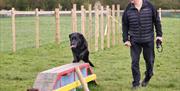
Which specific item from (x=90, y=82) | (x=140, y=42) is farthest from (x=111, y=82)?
(x=140, y=42)

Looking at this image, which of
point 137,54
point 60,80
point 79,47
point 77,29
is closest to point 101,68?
point 79,47

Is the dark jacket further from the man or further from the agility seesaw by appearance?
the agility seesaw

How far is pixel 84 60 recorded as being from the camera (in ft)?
34.4

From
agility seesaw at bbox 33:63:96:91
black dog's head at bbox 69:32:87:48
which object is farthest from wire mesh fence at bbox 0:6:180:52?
agility seesaw at bbox 33:63:96:91

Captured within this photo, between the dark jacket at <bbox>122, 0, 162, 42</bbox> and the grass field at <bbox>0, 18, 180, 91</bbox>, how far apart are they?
1061 mm

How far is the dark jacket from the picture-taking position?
31.2ft

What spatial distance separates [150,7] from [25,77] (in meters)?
3.84

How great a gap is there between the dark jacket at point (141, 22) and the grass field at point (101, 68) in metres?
1.06

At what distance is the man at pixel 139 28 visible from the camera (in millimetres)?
9500

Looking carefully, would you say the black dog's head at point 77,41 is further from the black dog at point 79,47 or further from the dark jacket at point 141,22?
the dark jacket at point 141,22

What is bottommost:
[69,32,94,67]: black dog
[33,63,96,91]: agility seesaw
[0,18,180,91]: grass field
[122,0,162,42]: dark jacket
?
[0,18,180,91]: grass field

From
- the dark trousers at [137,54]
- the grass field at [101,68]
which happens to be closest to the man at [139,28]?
the dark trousers at [137,54]

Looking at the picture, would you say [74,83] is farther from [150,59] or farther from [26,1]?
[26,1]

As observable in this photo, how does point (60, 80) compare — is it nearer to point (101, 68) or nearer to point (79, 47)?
point (79, 47)
